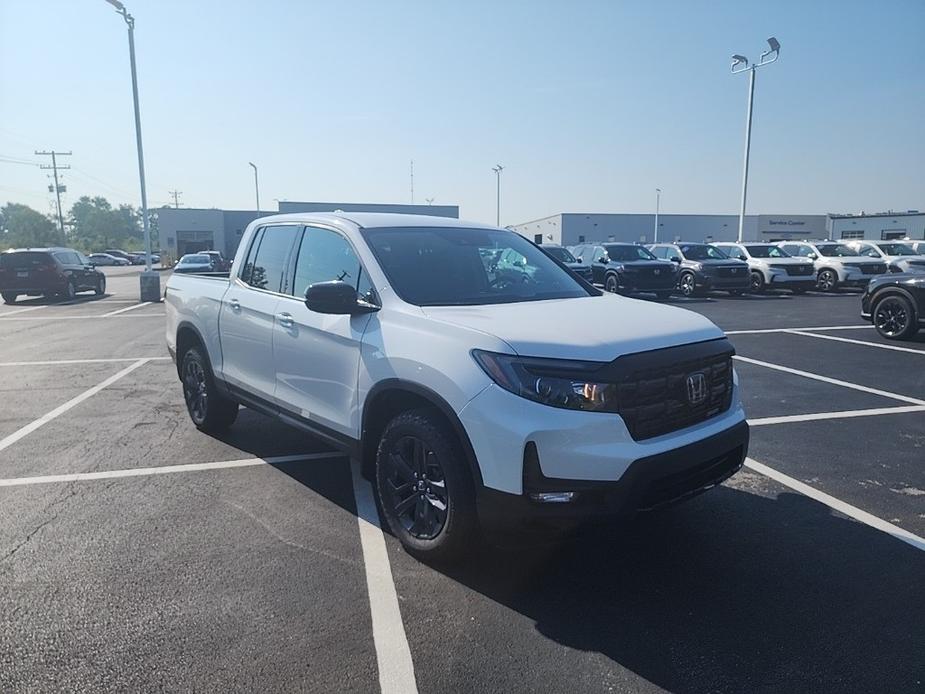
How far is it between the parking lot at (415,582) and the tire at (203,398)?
0.71ft

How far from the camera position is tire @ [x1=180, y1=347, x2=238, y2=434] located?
5.84 metres

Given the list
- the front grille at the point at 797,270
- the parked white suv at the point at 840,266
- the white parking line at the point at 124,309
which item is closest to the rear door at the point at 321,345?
the white parking line at the point at 124,309

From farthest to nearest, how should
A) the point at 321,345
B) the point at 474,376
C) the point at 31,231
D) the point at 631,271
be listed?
the point at 31,231, the point at 631,271, the point at 321,345, the point at 474,376

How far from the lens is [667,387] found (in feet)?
10.7

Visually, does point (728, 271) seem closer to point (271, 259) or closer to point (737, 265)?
point (737, 265)

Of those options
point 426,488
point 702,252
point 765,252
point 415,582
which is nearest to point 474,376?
point 426,488

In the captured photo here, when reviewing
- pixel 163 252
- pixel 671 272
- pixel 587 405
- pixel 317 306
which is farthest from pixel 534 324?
pixel 163 252

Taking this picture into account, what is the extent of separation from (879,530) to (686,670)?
2.11 m

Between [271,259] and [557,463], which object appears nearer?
[557,463]

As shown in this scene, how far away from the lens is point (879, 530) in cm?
400

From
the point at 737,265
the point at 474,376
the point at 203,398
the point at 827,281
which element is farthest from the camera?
the point at 827,281

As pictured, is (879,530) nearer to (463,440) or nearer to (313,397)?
(463,440)

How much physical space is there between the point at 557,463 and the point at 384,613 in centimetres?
113

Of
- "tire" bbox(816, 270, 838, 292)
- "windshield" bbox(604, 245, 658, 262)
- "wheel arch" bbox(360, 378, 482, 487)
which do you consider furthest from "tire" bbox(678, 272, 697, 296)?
"wheel arch" bbox(360, 378, 482, 487)
